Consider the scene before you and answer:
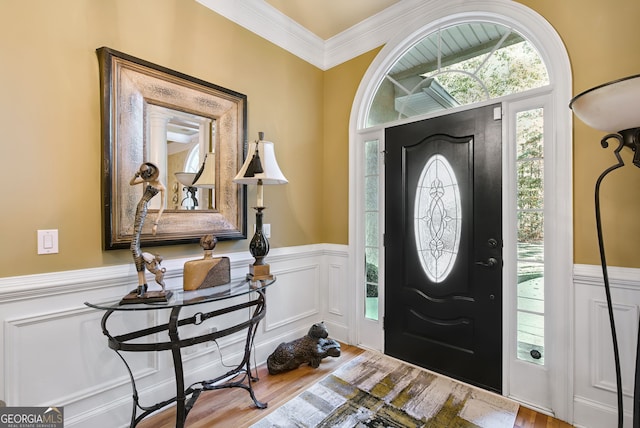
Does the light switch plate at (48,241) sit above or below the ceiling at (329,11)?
below

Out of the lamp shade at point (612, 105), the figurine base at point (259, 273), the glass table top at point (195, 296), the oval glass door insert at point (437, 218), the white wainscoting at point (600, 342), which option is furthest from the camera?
the oval glass door insert at point (437, 218)

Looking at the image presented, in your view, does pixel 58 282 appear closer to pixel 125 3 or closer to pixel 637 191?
pixel 125 3

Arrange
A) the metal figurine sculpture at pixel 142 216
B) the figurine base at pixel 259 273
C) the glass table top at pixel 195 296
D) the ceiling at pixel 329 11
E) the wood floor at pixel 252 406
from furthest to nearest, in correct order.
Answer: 1. the ceiling at pixel 329 11
2. the figurine base at pixel 259 273
3. the wood floor at pixel 252 406
4. the metal figurine sculpture at pixel 142 216
5. the glass table top at pixel 195 296

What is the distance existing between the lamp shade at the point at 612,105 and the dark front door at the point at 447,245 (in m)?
0.70

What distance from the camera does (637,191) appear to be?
63.3 inches

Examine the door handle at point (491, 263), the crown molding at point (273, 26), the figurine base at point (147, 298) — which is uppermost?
the crown molding at point (273, 26)

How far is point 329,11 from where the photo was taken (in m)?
2.52

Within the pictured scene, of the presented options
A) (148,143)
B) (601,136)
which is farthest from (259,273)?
(601,136)

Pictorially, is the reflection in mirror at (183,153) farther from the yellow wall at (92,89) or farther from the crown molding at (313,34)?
the crown molding at (313,34)

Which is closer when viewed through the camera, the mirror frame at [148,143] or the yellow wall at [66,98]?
the yellow wall at [66,98]

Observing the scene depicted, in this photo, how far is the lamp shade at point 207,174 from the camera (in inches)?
80.4

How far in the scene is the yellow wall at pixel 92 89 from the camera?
1404 mm

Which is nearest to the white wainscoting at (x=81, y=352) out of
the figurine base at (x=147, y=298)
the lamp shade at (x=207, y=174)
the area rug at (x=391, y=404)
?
the figurine base at (x=147, y=298)

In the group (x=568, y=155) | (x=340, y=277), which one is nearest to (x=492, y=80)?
(x=568, y=155)
